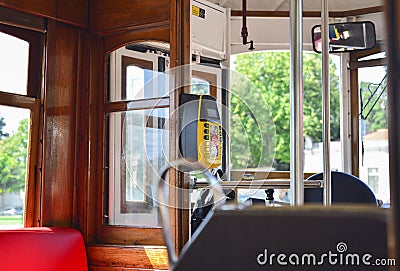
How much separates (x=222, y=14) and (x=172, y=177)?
5.06ft

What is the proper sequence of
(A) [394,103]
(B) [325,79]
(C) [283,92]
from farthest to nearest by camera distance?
(C) [283,92], (B) [325,79], (A) [394,103]

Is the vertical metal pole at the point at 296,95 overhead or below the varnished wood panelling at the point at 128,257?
overhead

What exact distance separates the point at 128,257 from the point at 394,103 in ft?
10.4

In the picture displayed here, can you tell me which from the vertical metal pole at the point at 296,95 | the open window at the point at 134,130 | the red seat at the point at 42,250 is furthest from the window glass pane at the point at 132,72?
the vertical metal pole at the point at 296,95

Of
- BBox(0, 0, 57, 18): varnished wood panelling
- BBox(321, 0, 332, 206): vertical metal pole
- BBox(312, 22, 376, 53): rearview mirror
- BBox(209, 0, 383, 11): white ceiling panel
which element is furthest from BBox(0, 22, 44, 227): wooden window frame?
BBox(321, 0, 332, 206): vertical metal pole

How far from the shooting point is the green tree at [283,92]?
15.1 m

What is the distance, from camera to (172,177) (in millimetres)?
3156

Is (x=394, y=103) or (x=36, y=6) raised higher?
(x=36, y=6)

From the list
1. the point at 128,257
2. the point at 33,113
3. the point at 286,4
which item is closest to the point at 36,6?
the point at 33,113

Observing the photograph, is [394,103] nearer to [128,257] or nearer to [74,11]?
[128,257]

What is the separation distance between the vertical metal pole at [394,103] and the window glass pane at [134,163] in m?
2.97

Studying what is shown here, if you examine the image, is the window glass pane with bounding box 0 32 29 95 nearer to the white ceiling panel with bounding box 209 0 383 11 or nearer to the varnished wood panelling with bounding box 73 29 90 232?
the varnished wood panelling with bounding box 73 29 90 232

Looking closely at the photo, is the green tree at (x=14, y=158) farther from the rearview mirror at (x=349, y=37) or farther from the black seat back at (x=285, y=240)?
the black seat back at (x=285, y=240)

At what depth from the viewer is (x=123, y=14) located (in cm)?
357
